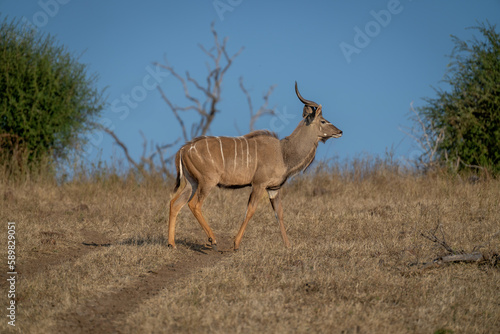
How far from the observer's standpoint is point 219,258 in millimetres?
6996

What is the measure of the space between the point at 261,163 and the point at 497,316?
374 centimetres

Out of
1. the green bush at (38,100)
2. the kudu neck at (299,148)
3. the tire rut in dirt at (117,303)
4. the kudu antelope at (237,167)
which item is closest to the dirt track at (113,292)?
the tire rut in dirt at (117,303)

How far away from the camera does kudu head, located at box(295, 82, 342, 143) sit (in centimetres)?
819

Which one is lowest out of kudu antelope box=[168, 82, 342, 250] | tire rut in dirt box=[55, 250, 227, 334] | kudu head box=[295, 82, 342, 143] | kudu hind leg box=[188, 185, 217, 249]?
tire rut in dirt box=[55, 250, 227, 334]

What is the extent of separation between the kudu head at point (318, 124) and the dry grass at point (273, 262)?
1427 millimetres

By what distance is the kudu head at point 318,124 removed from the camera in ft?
26.9

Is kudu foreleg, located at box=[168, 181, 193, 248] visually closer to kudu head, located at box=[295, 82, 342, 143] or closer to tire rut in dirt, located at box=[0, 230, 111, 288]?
tire rut in dirt, located at box=[0, 230, 111, 288]

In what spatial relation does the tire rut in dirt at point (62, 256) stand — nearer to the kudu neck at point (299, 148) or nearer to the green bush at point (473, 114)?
the kudu neck at point (299, 148)

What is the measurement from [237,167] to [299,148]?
39.4 inches

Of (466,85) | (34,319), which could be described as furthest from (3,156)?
(466,85)

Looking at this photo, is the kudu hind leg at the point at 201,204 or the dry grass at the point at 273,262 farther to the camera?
the kudu hind leg at the point at 201,204

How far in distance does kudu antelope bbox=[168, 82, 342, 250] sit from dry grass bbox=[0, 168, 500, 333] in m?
Answer: 0.52

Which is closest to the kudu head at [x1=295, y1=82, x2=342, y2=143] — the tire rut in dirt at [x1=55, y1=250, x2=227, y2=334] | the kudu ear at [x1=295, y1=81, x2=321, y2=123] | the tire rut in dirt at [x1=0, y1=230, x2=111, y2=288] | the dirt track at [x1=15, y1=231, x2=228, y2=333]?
the kudu ear at [x1=295, y1=81, x2=321, y2=123]

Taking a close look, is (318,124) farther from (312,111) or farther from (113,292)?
(113,292)
